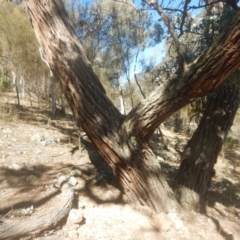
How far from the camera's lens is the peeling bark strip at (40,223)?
2.36 metres

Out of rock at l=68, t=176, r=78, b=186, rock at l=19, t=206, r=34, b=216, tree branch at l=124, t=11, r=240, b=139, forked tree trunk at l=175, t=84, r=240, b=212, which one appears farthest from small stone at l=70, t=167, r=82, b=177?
forked tree trunk at l=175, t=84, r=240, b=212

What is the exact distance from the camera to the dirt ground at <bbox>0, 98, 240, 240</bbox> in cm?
297

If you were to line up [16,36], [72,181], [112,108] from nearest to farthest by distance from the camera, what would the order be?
1. [112,108]
2. [72,181]
3. [16,36]

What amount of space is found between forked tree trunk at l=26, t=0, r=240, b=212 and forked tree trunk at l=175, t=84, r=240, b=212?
22.7 inches

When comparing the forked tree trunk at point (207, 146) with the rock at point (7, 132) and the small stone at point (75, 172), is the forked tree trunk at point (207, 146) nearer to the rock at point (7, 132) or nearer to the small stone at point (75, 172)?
the small stone at point (75, 172)

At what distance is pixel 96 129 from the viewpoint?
3.11 metres

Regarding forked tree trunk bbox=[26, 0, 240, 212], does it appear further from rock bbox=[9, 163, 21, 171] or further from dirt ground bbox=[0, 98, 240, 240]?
rock bbox=[9, 163, 21, 171]

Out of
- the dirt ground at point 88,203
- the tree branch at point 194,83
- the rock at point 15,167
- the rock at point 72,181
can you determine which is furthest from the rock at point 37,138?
the tree branch at point 194,83

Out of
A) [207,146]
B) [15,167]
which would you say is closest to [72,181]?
[15,167]

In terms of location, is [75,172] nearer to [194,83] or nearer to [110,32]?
[194,83]

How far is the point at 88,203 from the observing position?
11.3 ft

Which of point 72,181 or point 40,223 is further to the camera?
point 72,181

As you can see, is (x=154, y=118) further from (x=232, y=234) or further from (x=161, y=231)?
(x=232, y=234)

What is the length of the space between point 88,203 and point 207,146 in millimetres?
1820
